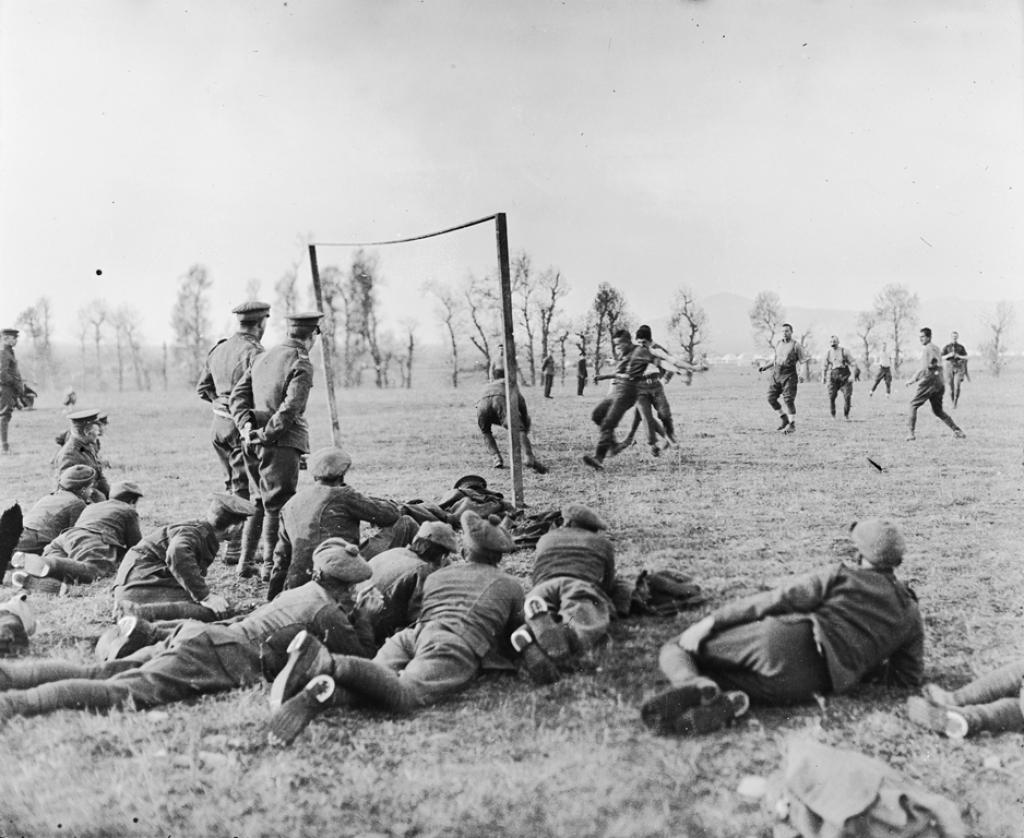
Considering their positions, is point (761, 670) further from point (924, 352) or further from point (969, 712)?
point (924, 352)

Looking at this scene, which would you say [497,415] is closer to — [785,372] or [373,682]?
[373,682]

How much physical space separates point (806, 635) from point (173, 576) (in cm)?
422

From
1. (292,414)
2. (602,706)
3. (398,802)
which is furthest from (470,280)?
(398,802)

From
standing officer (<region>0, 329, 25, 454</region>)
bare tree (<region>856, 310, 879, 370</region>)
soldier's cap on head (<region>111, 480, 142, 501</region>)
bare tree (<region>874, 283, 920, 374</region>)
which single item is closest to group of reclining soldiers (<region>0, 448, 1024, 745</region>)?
soldier's cap on head (<region>111, 480, 142, 501</region>)

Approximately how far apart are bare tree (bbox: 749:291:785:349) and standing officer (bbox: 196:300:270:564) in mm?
4872

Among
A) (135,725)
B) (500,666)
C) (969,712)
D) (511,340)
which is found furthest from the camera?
(511,340)

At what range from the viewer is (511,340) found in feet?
24.3

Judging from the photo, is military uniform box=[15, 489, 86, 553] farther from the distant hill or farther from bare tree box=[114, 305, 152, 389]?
bare tree box=[114, 305, 152, 389]

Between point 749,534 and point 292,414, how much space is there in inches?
150

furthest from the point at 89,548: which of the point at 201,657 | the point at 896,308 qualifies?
the point at 896,308

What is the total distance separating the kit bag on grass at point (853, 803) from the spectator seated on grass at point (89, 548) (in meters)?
5.59

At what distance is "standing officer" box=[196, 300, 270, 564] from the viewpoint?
23.9 feet

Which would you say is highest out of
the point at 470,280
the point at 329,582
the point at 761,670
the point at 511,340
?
the point at 470,280

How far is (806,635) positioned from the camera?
12.7 ft
